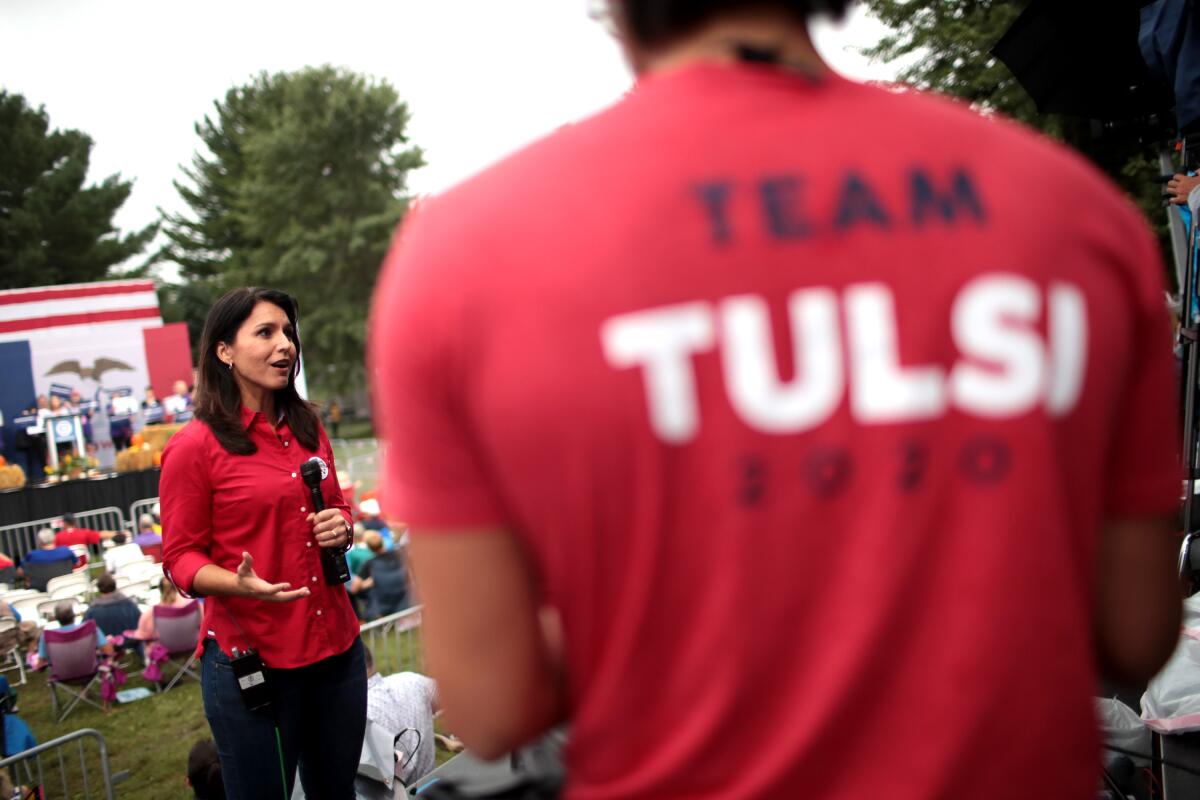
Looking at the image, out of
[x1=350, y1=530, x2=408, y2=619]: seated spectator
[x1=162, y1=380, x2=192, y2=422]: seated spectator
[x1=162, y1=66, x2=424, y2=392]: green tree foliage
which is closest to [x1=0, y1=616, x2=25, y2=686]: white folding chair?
[x1=350, y1=530, x2=408, y2=619]: seated spectator

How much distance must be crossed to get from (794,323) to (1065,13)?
3955mm

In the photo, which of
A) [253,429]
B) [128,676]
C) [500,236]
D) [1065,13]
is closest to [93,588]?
[128,676]

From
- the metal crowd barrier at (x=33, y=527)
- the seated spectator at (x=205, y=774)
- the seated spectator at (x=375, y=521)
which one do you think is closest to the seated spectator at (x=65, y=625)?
the seated spectator at (x=375, y=521)

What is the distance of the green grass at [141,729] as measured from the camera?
6680mm

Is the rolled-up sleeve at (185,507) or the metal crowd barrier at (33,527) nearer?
the rolled-up sleeve at (185,507)

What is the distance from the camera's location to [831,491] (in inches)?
34.7

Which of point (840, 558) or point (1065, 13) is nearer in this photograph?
point (840, 558)

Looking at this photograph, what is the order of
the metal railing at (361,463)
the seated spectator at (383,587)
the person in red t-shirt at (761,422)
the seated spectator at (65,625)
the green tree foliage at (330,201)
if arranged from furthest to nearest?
the green tree foliage at (330,201), the metal railing at (361,463), the seated spectator at (383,587), the seated spectator at (65,625), the person in red t-shirt at (761,422)

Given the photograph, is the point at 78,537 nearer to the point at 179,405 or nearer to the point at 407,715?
the point at 179,405

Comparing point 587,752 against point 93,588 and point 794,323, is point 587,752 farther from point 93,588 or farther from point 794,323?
point 93,588

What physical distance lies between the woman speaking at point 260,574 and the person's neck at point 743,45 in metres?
2.50

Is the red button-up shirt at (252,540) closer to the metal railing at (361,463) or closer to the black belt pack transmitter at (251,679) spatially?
the black belt pack transmitter at (251,679)

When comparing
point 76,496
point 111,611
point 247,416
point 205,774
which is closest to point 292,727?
point 247,416

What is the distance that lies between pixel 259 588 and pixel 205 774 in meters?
2.50
